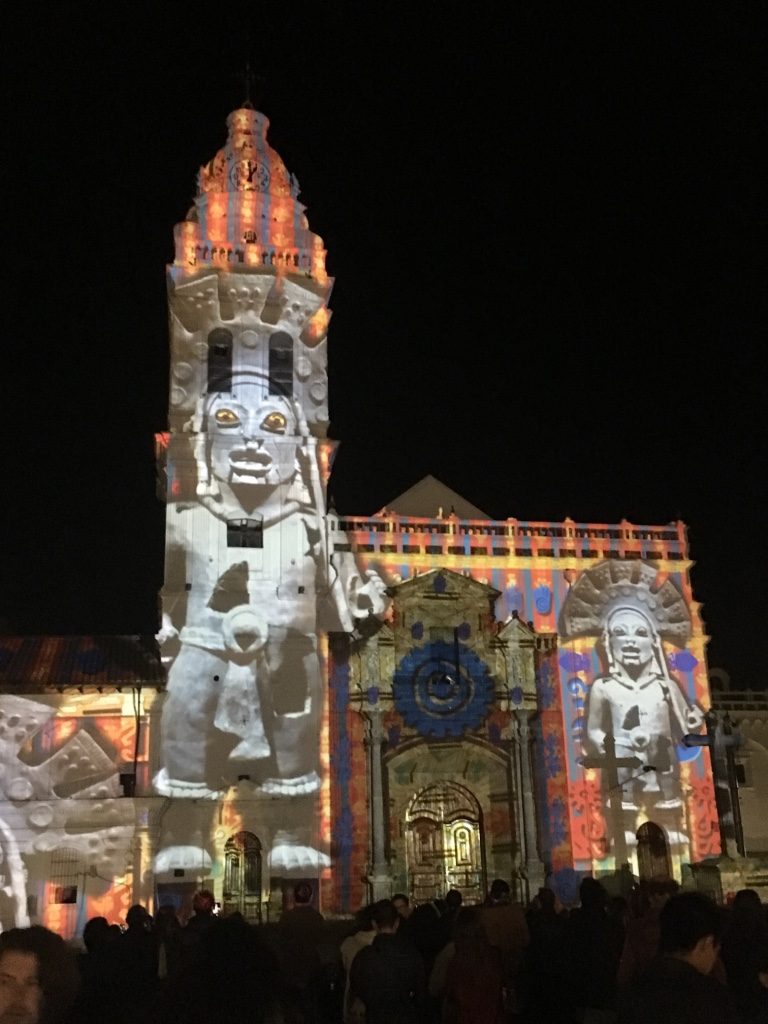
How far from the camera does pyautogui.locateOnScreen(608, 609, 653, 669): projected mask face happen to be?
120 feet

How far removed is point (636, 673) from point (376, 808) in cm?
1064

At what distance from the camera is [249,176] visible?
40594 mm

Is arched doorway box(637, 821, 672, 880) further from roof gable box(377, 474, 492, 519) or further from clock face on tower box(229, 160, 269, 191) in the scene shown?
clock face on tower box(229, 160, 269, 191)

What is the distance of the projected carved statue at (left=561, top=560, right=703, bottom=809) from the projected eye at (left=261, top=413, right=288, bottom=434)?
1219 cm

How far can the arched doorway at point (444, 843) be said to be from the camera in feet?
112

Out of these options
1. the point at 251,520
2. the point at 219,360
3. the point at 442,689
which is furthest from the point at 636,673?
the point at 219,360

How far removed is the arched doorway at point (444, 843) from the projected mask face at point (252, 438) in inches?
493

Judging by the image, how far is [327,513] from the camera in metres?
37.1

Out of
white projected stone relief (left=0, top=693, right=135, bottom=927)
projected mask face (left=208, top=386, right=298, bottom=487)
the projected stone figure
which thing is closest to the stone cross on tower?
the projected stone figure

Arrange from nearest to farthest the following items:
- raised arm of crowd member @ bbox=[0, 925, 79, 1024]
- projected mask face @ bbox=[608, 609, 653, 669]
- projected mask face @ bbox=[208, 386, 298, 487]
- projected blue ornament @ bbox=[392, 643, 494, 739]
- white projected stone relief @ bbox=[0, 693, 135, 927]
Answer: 1. raised arm of crowd member @ bbox=[0, 925, 79, 1024]
2. white projected stone relief @ bbox=[0, 693, 135, 927]
3. projected blue ornament @ bbox=[392, 643, 494, 739]
4. projected mask face @ bbox=[208, 386, 298, 487]
5. projected mask face @ bbox=[608, 609, 653, 669]

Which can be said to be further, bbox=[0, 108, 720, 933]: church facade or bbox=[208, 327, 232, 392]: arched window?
→ bbox=[208, 327, 232, 392]: arched window

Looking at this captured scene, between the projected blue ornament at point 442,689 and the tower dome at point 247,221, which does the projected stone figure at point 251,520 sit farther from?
the projected blue ornament at point 442,689

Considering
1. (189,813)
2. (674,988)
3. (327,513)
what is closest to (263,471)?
(327,513)

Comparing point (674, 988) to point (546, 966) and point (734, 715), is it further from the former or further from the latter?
point (734, 715)
